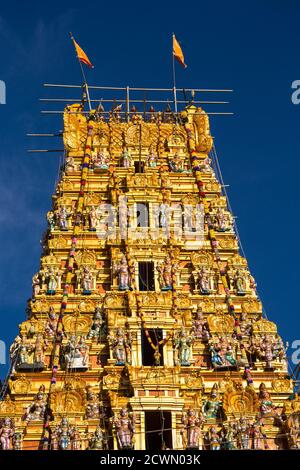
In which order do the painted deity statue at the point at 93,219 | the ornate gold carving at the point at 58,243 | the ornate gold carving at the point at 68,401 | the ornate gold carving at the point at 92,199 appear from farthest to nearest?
the ornate gold carving at the point at 92,199 → the painted deity statue at the point at 93,219 → the ornate gold carving at the point at 58,243 → the ornate gold carving at the point at 68,401

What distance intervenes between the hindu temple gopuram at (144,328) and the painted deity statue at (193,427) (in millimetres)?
42

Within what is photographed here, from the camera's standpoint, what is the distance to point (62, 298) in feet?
112

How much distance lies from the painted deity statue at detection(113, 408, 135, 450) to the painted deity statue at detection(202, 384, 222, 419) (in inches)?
123

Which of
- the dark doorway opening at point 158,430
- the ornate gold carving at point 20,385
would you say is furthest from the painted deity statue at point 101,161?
the dark doorway opening at point 158,430

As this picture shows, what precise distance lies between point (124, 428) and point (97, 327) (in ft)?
17.6

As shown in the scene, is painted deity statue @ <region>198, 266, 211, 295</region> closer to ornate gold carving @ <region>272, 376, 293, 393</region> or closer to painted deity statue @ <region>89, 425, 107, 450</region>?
ornate gold carving @ <region>272, 376, 293, 393</region>

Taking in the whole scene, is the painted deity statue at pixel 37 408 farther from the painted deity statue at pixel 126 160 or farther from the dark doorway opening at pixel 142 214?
the painted deity statue at pixel 126 160

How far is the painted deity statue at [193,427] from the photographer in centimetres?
2877

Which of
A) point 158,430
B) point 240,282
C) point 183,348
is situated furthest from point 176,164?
point 158,430

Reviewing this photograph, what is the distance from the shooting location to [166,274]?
3531 centimetres

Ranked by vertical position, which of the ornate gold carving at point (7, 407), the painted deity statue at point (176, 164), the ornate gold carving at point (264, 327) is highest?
the painted deity statue at point (176, 164)

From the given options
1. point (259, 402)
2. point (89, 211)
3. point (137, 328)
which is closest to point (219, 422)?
point (259, 402)

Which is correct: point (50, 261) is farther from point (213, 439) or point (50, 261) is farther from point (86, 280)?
point (213, 439)

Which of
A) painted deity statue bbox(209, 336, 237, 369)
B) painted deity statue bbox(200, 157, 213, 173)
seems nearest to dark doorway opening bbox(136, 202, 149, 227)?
painted deity statue bbox(200, 157, 213, 173)
